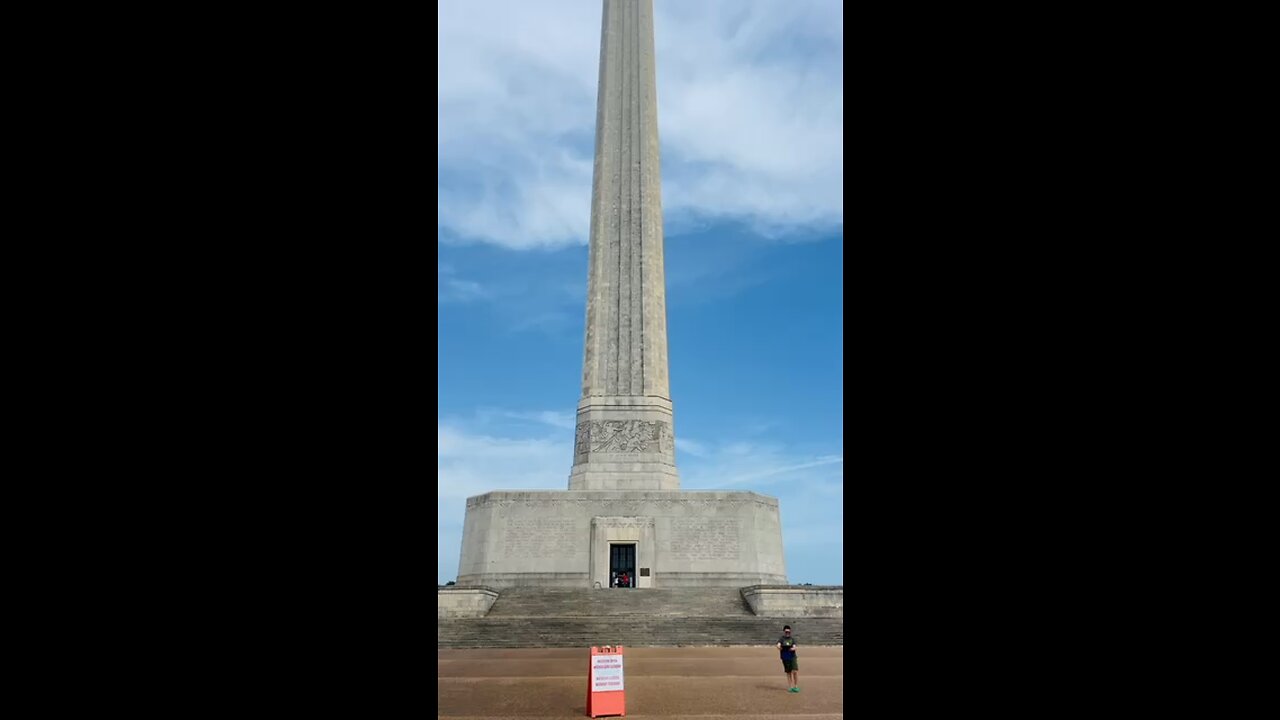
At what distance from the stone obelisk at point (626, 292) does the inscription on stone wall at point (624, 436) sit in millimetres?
31

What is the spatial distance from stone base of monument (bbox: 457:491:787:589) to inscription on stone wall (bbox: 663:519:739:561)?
29mm

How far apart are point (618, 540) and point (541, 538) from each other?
2225 millimetres

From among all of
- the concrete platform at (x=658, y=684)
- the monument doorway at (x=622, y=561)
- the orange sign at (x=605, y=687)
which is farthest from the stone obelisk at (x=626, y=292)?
the orange sign at (x=605, y=687)

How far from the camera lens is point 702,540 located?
1089 inches

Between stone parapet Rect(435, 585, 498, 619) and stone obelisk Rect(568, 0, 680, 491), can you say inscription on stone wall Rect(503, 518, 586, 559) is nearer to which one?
stone obelisk Rect(568, 0, 680, 491)

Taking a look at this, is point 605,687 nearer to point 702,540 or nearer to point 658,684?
point 658,684

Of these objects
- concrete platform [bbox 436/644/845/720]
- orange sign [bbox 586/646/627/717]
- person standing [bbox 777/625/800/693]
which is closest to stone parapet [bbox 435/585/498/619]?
concrete platform [bbox 436/644/845/720]

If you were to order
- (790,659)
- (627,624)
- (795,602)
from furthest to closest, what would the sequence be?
(795,602), (627,624), (790,659)

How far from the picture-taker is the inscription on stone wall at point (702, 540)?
90.2 ft

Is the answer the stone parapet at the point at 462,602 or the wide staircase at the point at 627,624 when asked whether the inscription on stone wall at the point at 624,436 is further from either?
the stone parapet at the point at 462,602

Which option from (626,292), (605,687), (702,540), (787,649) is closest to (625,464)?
(702,540)
